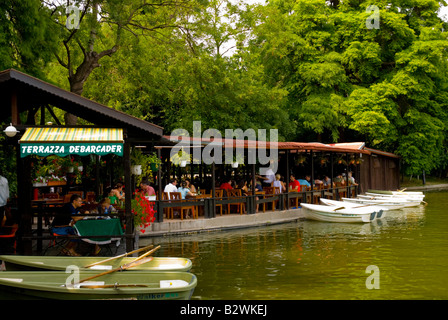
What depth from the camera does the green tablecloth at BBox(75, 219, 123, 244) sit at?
40.0 feet

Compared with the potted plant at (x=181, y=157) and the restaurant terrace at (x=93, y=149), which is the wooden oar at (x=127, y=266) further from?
the potted plant at (x=181, y=157)

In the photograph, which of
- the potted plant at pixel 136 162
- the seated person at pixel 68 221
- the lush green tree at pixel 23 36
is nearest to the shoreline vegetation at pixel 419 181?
the lush green tree at pixel 23 36

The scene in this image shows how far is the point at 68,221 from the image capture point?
13.9m

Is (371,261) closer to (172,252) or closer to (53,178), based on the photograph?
(172,252)

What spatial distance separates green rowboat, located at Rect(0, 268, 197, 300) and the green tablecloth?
9.17 ft

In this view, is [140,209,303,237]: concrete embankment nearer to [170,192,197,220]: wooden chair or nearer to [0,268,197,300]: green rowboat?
[170,192,197,220]: wooden chair

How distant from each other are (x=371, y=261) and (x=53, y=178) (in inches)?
436

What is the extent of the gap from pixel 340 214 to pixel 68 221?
11977 millimetres

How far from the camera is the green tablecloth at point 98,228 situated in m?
12.2

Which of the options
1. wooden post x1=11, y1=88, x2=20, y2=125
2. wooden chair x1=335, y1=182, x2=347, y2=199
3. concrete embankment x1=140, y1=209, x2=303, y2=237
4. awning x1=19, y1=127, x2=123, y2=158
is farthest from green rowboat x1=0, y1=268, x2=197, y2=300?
wooden chair x1=335, y1=182, x2=347, y2=199

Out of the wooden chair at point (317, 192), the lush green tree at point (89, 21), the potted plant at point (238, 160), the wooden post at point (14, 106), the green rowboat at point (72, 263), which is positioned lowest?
the green rowboat at point (72, 263)

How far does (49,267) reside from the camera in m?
10.1

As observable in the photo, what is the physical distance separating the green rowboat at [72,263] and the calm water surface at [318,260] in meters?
0.75
